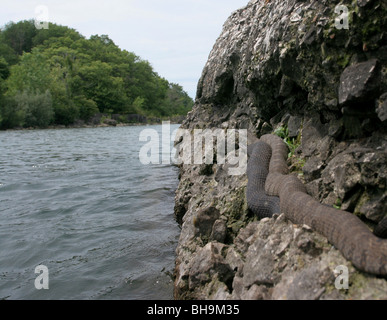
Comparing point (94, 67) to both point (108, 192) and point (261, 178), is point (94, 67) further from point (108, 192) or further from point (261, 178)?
point (261, 178)

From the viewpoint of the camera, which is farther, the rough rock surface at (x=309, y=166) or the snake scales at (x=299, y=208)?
the rough rock surface at (x=309, y=166)

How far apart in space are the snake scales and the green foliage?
50.7 metres

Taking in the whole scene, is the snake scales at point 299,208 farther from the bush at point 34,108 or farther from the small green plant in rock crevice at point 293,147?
the bush at point 34,108

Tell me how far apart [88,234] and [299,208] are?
5.17 metres

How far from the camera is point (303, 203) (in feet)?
13.1

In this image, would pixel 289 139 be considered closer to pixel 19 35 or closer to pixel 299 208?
pixel 299 208

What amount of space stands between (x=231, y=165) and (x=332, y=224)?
11.5 ft

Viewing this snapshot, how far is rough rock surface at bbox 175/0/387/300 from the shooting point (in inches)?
133

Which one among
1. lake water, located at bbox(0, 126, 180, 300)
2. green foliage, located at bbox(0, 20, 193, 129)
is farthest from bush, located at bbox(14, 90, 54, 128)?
lake water, located at bbox(0, 126, 180, 300)

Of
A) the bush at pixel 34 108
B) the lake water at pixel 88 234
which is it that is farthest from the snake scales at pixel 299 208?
the bush at pixel 34 108

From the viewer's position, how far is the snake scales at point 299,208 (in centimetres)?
299

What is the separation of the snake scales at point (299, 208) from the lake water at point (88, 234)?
6.59 feet

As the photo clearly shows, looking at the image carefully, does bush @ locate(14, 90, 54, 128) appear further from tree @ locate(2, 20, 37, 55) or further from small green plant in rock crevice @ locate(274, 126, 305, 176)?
tree @ locate(2, 20, 37, 55)
